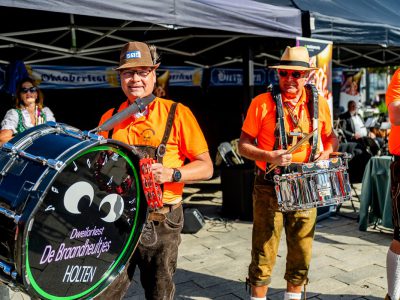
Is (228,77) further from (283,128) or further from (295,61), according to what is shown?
(283,128)

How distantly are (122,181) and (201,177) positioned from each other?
20.6 inches

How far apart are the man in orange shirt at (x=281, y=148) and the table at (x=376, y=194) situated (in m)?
2.52

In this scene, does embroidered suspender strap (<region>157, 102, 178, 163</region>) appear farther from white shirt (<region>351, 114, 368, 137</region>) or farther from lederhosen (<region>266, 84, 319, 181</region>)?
white shirt (<region>351, 114, 368, 137</region>)

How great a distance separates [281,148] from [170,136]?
821mm

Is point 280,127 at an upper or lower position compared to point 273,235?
upper

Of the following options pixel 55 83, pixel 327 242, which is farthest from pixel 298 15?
pixel 55 83

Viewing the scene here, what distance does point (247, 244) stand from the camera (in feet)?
15.3

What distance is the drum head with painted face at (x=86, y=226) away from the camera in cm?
161

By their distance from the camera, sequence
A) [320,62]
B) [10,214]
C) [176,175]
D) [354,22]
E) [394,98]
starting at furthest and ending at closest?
[354,22], [320,62], [394,98], [176,175], [10,214]

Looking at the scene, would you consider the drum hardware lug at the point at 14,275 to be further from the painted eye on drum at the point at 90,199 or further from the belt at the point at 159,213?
the belt at the point at 159,213

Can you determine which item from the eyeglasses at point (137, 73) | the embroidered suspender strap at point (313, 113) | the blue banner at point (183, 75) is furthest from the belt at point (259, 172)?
the blue banner at point (183, 75)

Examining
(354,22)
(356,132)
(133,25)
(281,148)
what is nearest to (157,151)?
(281,148)

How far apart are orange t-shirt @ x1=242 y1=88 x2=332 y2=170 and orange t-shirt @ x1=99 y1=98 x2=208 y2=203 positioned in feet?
2.11

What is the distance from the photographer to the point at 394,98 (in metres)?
→ 2.75
